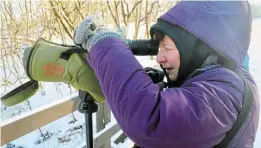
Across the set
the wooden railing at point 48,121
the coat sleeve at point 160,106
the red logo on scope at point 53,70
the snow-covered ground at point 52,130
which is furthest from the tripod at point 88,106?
the snow-covered ground at point 52,130

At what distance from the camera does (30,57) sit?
0.74 metres

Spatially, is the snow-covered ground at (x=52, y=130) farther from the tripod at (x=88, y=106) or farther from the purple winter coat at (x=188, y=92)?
the purple winter coat at (x=188, y=92)

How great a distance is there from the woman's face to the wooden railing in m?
0.62

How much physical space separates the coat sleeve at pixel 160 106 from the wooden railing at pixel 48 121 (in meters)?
0.59

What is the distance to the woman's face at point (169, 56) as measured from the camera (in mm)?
672

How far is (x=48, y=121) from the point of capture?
1278mm

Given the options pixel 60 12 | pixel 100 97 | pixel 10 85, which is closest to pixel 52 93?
pixel 10 85

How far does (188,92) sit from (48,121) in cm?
84

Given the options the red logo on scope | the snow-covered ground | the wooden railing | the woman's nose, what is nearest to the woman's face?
the woman's nose

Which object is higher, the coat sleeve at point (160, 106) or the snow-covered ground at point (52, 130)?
the coat sleeve at point (160, 106)

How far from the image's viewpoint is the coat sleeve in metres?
0.56

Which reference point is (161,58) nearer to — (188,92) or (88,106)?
(188,92)

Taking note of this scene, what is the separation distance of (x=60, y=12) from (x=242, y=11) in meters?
3.72

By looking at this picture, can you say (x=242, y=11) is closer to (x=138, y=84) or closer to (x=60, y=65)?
(x=138, y=84)
